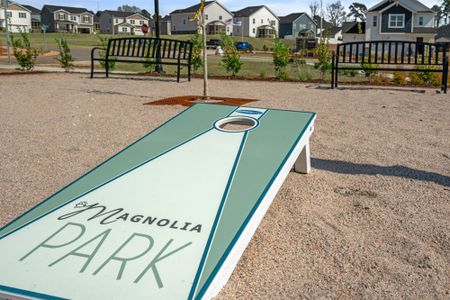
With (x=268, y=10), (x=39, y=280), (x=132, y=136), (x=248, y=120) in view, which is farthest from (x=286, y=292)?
(x=268, y=10)

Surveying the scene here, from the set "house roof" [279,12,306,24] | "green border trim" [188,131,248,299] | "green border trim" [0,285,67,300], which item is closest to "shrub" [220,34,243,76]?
"green border trim" [188,131,248,299]

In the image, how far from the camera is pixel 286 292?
2.31 metres

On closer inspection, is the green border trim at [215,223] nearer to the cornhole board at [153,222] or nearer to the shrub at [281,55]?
the cornhole board at [153,222]

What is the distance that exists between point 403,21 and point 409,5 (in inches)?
85.1

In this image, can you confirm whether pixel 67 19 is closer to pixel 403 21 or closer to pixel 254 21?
pixel 254 21

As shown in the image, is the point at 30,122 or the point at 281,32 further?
the point at 281,32

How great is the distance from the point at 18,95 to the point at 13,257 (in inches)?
315

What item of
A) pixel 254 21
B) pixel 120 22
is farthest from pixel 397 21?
pixel 120 22

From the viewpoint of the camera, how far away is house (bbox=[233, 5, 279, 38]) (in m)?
82.2

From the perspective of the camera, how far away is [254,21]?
273ft

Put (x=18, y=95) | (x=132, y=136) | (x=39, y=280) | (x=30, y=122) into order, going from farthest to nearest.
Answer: (x=18, y=95) → (x=30, y=122) → (x=132, y=136) → (x=39, y=280)

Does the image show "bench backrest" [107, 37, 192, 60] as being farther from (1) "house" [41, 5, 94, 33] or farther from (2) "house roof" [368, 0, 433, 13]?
(1) "house" [41, 5, 94, 33]

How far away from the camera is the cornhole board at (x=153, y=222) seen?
1.93 m

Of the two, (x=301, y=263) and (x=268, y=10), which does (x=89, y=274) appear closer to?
(x=301, y=263)
